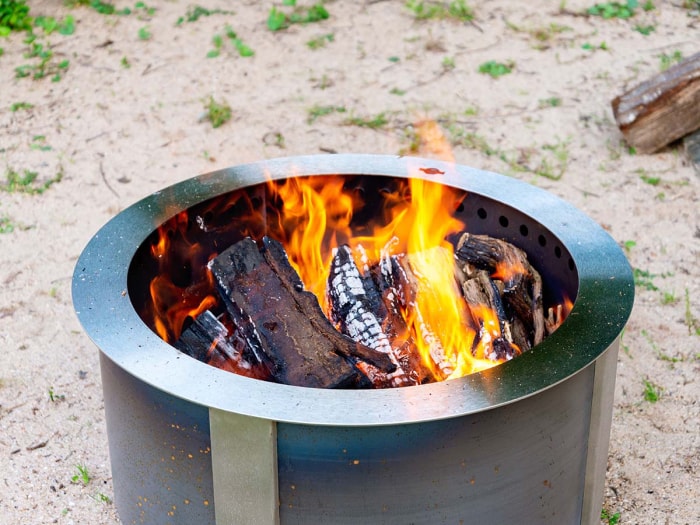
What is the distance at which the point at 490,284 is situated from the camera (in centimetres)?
261

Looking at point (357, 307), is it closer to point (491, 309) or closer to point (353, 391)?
point (491, 309)

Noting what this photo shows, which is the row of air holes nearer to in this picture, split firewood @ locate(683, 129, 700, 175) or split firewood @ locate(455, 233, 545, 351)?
split firewood @ locate(455, 233, 545, 351)

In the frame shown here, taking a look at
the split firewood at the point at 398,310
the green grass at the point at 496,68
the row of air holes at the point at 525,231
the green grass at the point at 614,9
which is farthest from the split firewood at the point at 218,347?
the green grass at the point at 614,9

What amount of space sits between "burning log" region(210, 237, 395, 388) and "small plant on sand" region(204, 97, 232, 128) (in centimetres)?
254

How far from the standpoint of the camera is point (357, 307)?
2611 mm

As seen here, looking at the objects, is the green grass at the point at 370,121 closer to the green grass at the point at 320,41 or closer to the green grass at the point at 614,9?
the green grass at the point at 320,41

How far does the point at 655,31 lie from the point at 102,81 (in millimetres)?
3710

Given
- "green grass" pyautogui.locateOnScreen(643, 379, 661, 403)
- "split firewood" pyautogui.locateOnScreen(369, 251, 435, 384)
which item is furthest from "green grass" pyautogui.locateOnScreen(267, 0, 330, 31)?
"green grass" pyautogui.locateOnScreen(643, 379, 661, 403)

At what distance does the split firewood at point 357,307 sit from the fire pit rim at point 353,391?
12.3 inches

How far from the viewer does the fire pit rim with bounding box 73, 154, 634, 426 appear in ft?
6.05

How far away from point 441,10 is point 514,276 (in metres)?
4.10

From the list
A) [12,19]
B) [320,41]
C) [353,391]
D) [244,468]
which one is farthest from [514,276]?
[12,19]

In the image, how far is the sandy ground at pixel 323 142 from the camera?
2.97 m

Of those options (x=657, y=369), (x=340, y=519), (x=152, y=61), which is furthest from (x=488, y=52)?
(x=340, y=519)
